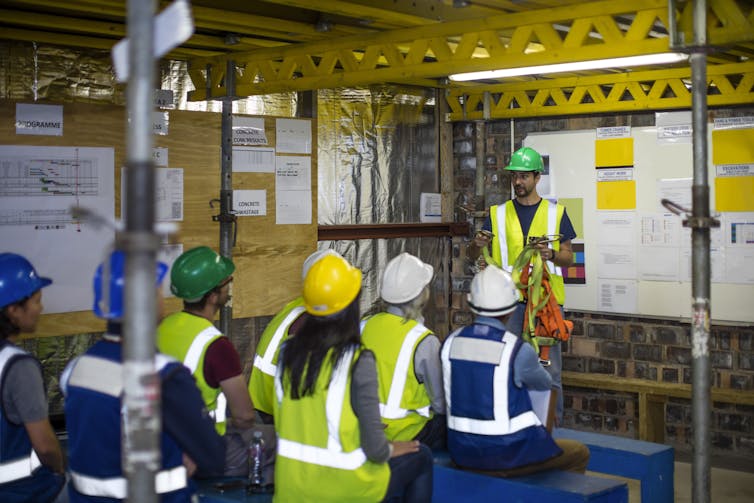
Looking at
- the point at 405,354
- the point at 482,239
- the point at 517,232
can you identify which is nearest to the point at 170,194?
the point at 482,239

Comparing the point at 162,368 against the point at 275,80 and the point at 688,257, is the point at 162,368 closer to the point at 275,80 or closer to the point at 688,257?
the point at 275,80

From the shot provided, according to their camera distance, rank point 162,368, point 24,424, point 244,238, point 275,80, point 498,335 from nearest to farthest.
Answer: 1. point 162,368
2. point 24,424
3. point 498,335
4. point 275,80
5. point 244,238

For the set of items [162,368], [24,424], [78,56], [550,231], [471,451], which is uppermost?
[78,56]

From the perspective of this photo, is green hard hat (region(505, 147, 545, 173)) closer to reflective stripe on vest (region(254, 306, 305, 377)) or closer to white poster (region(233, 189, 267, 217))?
white poster (region(233, 189, 267, 217))

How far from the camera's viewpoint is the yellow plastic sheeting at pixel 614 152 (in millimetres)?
9297

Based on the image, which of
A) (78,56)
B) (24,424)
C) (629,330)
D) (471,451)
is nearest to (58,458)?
(24,424)

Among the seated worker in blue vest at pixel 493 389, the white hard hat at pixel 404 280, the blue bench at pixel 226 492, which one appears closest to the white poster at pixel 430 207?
the white hard hat at pixel 404 280

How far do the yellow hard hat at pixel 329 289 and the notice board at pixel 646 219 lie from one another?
17.3 feet

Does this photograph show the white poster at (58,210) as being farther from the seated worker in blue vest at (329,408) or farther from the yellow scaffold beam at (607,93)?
the yellow scaffold beam at (607,93)

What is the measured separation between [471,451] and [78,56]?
4613 mm

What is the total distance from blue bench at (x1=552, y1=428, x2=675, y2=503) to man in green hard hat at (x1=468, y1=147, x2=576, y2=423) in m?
0.91

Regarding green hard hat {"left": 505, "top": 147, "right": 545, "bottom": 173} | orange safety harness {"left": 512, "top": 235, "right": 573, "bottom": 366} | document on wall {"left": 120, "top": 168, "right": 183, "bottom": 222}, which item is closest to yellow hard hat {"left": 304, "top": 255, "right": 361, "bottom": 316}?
orange safety harness {"left": 512, "top": 235, "right": 573, "bottom": 366}

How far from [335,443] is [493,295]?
141cm

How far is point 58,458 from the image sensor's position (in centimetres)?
435
